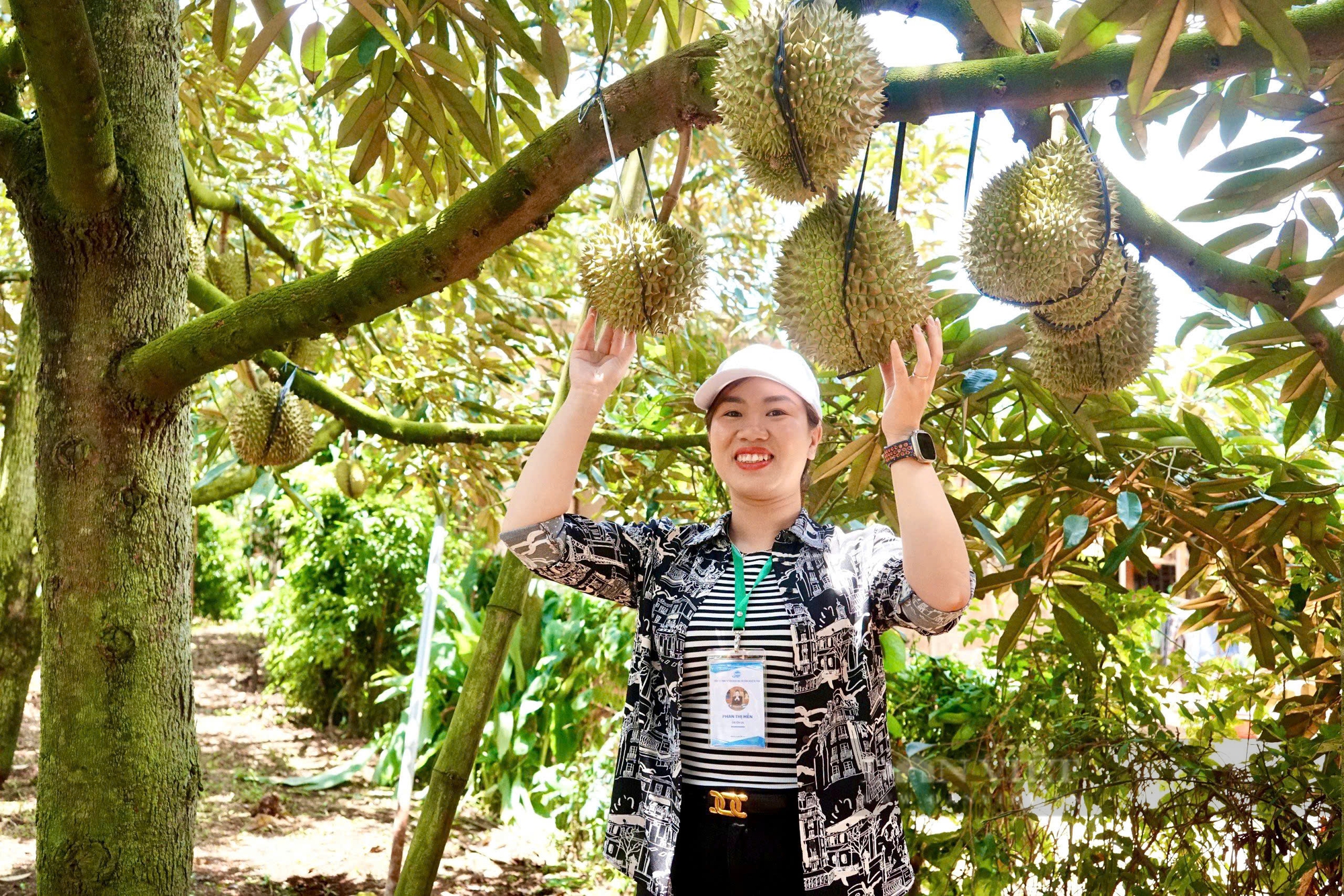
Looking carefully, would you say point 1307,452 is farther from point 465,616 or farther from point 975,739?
point 465,616

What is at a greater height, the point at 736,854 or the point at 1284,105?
the point at 1284,105

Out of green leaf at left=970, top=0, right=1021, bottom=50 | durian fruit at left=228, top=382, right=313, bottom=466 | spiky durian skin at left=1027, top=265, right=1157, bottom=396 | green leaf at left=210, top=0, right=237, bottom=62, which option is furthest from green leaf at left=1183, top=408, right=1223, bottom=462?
durian fruit at left=228, top=382, right=313, bottom=466

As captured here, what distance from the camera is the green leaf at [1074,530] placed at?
166 cm

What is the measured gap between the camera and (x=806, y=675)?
1.42 meters

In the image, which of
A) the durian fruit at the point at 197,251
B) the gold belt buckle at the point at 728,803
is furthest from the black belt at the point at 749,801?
the durian fruit at the point at 197,251

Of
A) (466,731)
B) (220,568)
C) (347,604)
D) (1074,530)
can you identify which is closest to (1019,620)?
(1074,530)

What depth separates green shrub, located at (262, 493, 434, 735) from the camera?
20.0 ft

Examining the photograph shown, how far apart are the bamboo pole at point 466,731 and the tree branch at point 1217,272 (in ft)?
4.11

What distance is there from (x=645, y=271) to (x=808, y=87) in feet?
1.09

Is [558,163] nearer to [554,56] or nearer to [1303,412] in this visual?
[554,56]

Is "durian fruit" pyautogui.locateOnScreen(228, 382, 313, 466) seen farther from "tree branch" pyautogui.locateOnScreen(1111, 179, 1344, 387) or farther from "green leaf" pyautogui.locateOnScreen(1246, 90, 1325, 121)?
"green leaf" pyautogui.locateOnScreen(1246, 90, 1325, 121)

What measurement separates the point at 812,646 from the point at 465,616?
11.8ft

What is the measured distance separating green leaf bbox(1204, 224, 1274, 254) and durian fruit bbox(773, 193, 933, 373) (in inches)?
22.8

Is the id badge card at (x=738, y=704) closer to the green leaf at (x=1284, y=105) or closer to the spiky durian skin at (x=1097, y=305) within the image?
the spiky durian skin at (x=1097, y=305)
